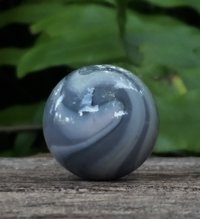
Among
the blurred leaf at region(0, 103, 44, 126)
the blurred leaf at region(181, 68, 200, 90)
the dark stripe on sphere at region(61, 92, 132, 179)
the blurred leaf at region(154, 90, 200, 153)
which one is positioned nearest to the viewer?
the dark stripe on sphere at region(61, 92, 132, 179)

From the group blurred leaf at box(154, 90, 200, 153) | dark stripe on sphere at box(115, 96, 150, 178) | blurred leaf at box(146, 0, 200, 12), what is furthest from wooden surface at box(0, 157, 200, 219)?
blurred leaf at box(146, 0, 200, 12)

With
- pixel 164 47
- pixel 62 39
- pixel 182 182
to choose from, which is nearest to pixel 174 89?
pixel 164 47

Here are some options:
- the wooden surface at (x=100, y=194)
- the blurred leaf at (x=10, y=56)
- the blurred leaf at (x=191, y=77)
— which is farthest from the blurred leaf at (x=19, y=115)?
the wooden surface at (x=100, y=194)

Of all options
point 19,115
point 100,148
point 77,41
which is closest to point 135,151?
point 100,148

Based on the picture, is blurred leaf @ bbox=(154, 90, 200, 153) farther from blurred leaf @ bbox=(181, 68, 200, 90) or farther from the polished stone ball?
the polished stone ball

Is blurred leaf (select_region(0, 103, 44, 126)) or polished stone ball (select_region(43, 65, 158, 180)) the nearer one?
polished stone ball (select_region(43, 65, 158, 180))

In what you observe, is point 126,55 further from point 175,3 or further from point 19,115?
point 19,115
